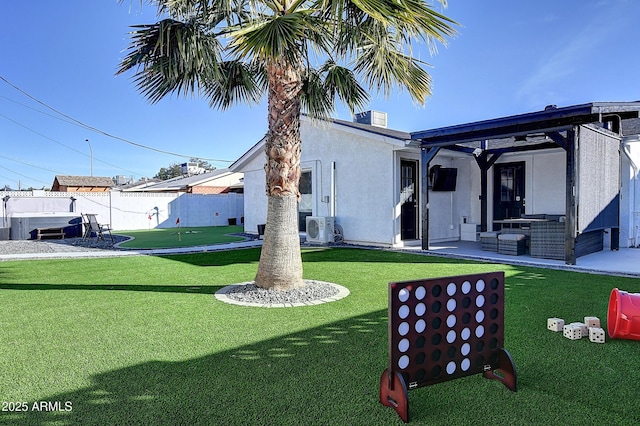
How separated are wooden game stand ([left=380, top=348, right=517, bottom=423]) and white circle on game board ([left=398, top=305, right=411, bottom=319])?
383 millimetres

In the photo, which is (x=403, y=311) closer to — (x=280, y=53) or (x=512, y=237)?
(x=280, y=53)

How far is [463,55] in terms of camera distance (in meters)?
13.6

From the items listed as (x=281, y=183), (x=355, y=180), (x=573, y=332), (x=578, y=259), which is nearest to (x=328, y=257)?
(x=355, y=180)

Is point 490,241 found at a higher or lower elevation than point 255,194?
lower

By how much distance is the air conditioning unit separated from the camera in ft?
40.4

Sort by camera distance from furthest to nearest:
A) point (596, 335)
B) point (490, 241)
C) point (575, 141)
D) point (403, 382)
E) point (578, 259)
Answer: point (490, 241) < point (578, 259) < point (575, 141) < point (596, 335) < point (403, 382)

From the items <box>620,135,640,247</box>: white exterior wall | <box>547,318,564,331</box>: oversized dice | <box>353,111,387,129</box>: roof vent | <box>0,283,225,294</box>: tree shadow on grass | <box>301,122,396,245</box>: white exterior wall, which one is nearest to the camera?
<box>547,318,564,331</box>: oversized dice

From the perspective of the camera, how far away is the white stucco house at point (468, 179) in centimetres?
859

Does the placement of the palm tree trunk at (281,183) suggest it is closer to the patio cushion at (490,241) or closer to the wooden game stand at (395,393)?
the wooden game stand at (395,393)

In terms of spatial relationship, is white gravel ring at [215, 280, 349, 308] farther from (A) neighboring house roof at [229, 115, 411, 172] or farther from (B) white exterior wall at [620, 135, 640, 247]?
(B) white exterior wall at [620, 135, 640, 247]

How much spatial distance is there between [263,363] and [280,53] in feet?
11.3

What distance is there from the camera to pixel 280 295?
571 cm

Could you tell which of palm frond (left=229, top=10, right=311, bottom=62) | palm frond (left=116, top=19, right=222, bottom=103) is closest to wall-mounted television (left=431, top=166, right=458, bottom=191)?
palm frond (left=116, top=19, right=222, bottom=103)

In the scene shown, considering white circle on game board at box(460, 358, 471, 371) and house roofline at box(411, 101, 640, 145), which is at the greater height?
house roofline at box(411, 101, 640, 145)
